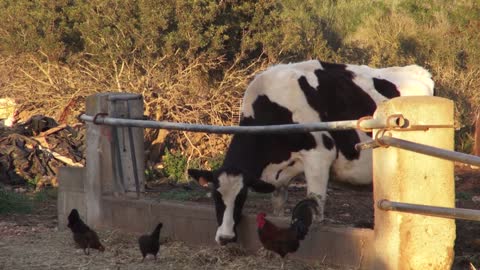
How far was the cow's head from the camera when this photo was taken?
765 centimetres

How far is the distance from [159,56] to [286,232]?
11.3 m

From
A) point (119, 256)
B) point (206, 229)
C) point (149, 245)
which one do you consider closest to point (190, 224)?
point (206, 229)

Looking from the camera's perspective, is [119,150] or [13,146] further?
[13,146]

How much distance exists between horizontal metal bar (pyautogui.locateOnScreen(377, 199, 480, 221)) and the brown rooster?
100 cm

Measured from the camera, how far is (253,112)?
8.77 metres

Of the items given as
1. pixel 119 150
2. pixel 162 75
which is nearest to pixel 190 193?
pixel 119 150

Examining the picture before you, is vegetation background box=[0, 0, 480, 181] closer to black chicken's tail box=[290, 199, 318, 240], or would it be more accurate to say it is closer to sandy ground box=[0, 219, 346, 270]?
sandy ground box=[0, 219, 346, 270]

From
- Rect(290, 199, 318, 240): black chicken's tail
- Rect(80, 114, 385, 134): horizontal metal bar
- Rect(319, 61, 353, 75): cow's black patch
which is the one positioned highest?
Rect(319, 61, 353, 75): cow's black patch

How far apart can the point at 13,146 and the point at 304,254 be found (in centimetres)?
917

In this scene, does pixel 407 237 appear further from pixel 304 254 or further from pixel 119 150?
pixel 119 150

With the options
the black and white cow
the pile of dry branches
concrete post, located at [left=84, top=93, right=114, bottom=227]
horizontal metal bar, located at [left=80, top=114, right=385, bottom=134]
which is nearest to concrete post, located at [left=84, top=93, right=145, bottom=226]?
concrete post, located at [left=84, top=93, right=114, bottom=227]

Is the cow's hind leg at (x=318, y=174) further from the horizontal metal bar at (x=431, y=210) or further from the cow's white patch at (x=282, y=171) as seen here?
the horizontal metal bar at (x=431, y=210)

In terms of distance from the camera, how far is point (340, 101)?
29.2 feet

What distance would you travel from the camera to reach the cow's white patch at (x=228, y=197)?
7645mm
